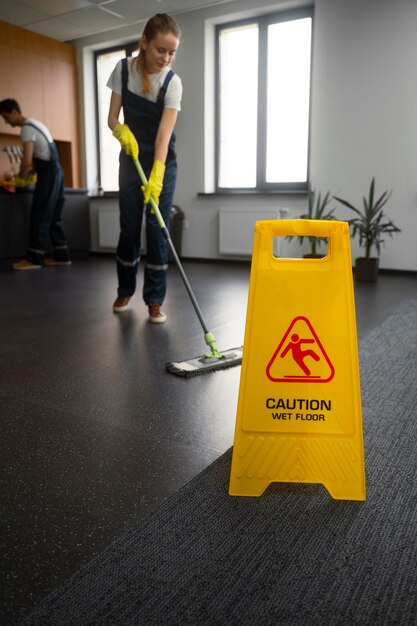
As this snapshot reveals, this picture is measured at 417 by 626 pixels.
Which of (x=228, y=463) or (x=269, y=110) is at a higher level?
(x=269, y=110)

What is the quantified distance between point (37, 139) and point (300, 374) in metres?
3.84

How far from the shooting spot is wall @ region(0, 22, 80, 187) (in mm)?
4965

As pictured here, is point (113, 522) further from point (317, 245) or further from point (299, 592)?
point (317, 245)

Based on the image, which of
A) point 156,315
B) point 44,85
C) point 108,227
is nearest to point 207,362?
point 156,315

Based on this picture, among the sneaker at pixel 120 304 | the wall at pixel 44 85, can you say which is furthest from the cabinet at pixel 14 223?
the sneaker at pixel 120 304

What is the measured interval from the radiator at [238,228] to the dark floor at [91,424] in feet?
7.11

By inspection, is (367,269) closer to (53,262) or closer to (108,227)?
(53,262)

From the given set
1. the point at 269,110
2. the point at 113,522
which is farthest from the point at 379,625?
the point at 269,110

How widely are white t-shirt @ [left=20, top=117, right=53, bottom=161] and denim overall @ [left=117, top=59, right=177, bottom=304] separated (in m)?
2.10

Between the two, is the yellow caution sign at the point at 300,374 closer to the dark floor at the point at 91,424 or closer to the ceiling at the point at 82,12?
the dark floor at the point at 91,424

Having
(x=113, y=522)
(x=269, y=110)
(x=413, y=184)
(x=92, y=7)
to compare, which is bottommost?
(x=113, y=522)

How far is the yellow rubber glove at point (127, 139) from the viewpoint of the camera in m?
2.19

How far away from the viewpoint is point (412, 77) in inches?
155

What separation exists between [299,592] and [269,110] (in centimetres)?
460
